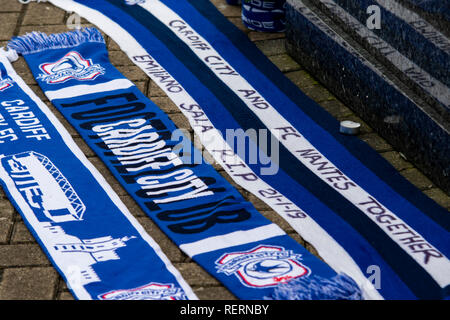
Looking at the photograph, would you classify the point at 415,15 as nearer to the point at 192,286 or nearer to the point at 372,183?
the point at 372,183

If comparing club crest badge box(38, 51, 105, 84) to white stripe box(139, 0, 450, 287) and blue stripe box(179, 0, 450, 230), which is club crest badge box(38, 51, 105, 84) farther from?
blue stripe box(179, 0, 450, 230)

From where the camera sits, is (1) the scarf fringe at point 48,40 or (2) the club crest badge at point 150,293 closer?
(2) the club crest badge at point 150,293

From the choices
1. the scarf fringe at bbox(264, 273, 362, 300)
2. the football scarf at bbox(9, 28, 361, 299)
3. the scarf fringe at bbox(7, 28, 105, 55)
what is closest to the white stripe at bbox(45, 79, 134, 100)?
the football scarf at bbox(9, 28, 361, 299)

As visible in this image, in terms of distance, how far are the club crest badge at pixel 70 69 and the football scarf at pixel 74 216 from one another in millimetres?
371

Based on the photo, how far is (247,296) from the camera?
11.3ft

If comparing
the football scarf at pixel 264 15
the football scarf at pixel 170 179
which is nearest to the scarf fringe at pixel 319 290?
the football scarf at pixel 170 179

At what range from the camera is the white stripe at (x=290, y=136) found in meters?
3.71

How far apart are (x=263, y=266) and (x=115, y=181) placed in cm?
108

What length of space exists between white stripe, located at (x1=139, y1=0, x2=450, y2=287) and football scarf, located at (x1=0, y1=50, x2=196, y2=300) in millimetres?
1033

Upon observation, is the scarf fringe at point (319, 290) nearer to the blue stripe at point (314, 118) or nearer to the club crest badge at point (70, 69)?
the blue stripe at point (314, 118)

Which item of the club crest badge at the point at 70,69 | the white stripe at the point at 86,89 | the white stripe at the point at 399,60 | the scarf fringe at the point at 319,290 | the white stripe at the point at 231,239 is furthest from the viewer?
the club crest badge at the point at 70,69

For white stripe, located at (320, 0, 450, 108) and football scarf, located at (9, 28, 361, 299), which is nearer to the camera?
football scarf, located at (9, 28, 361, 299)

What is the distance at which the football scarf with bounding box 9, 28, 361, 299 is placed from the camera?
355 centimetres

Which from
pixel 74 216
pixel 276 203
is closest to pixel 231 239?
pixel 276 203
